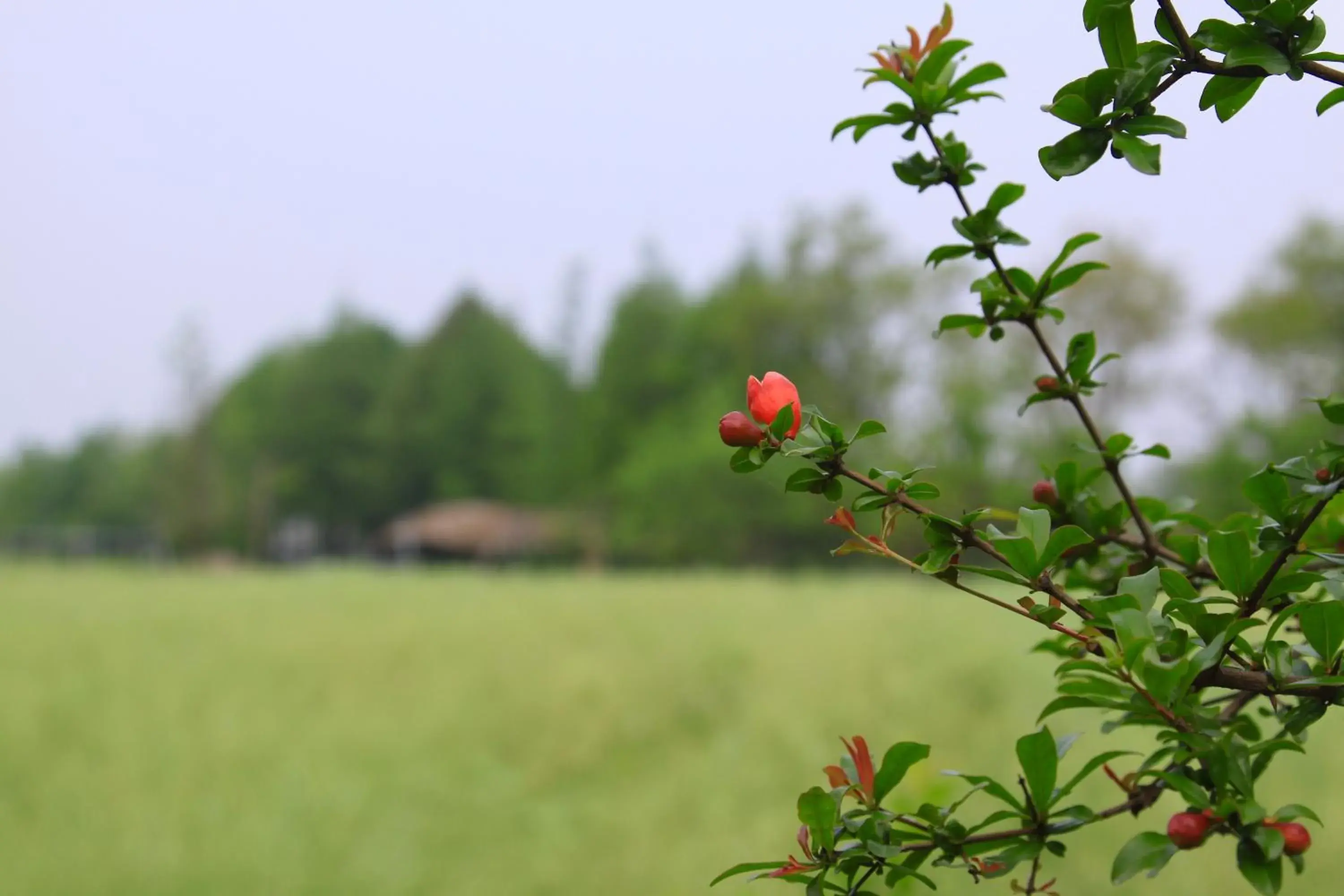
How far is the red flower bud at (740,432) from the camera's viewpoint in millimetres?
438

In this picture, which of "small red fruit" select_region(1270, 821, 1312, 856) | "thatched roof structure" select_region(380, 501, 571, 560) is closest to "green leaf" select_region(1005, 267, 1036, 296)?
"small red fruit" select_region(1270, 821, 1312, 856)

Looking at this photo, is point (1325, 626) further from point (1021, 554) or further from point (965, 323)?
point (965, 323)

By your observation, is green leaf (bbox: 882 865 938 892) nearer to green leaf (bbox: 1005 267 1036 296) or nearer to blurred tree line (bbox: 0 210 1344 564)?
green leaf (bbox: 1005 267 1036 296)

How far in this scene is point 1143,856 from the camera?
18.6 inches

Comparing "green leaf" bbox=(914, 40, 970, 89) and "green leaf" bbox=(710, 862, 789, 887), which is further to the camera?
"green leaf" bbox=(914, 40, 970, 89)

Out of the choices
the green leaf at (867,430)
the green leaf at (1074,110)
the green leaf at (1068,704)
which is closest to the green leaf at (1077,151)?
the green leaf at (1074,110)

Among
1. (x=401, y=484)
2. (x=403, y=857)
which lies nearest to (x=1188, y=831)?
(x=403, y=857)

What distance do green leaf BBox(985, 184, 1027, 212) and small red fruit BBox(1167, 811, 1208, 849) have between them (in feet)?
1.11

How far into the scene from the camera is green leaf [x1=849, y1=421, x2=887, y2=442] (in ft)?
1.43

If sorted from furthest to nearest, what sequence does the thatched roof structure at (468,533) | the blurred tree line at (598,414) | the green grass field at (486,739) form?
the thatched roof structure at (468,533), the blurred tree line at (598,414), the green grass field at (486,739)

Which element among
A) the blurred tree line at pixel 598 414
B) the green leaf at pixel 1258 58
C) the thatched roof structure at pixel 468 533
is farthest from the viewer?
the thatched roof structure at pixel 468 533

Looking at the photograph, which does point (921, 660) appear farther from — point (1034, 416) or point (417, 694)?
point (1034, 416)

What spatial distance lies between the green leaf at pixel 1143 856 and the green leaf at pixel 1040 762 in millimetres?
44

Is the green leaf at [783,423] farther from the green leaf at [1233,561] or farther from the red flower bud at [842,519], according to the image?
the green leaf at [1233,561]
